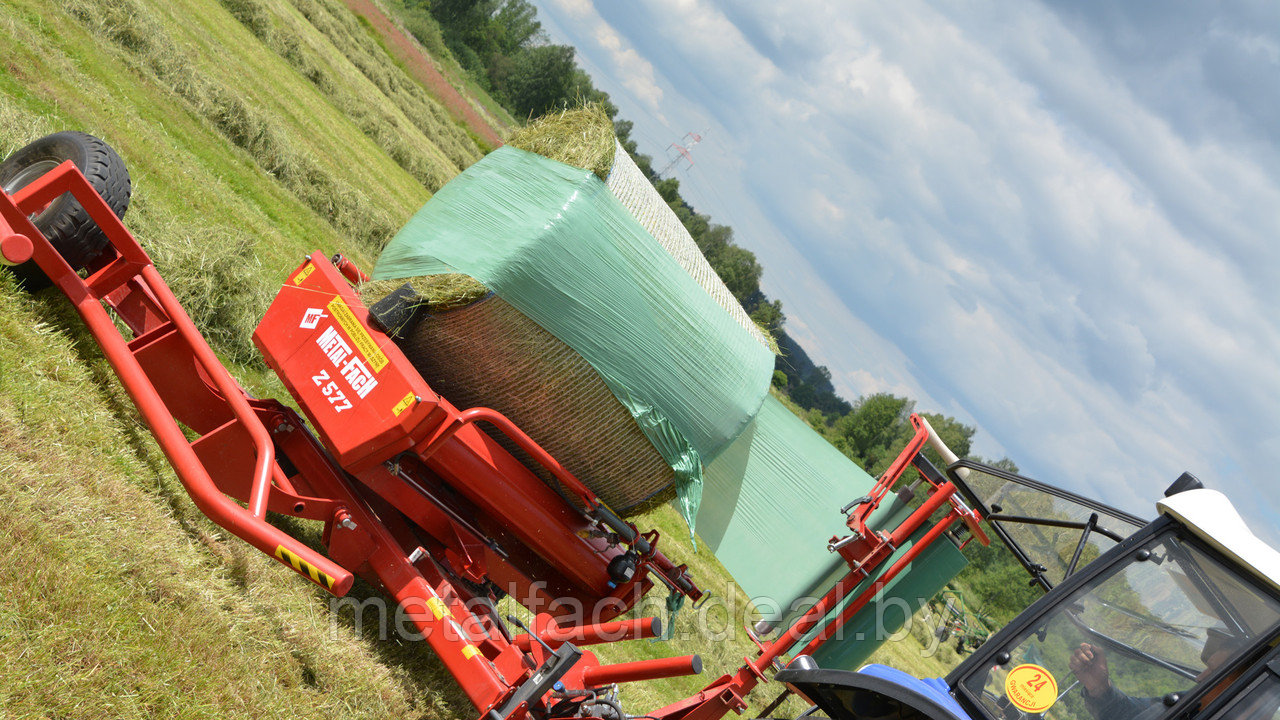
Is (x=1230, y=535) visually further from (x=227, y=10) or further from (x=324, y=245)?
(x=227, y=10)

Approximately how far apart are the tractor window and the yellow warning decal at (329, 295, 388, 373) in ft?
9.31

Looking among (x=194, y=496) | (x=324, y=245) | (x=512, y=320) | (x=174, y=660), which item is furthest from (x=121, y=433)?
(x=324, y=245)

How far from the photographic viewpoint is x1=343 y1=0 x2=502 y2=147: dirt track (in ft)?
Result: 91.4

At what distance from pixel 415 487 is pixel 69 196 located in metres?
2.20

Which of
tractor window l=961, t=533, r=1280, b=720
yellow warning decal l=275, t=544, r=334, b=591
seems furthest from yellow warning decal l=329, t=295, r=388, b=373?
tractor window l=961, t=533, r=1280, b=720

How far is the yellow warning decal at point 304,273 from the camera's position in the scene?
422 centimetres

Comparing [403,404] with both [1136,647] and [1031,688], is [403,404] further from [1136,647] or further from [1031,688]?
[1136,647]

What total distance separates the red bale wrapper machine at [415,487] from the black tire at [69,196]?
0.12 feet

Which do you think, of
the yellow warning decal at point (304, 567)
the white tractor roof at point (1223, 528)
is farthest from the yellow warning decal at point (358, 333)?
the white tractor roof at point (1223, 528)

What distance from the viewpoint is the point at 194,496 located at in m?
3.29

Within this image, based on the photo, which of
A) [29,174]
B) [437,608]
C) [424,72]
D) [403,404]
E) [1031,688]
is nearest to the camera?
[1031,688]

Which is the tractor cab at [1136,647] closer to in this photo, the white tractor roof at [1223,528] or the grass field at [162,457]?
the white tractor roof at [1223,528]

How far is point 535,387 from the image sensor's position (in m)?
4.01

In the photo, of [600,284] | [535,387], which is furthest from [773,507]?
[600,284]
